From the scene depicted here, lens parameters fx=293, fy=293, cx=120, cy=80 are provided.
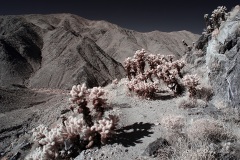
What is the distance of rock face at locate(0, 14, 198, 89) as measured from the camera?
4516 cm

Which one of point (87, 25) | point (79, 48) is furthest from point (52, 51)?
point (87, 25)

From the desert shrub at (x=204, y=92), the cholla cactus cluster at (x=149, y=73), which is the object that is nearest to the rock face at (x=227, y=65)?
the desert shrub at (x=204, y=92)

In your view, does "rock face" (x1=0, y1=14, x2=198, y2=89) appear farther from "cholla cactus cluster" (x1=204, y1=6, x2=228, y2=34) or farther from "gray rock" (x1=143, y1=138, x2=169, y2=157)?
"gray rock" (x1=143, y1=138, x2=169, y2=157)

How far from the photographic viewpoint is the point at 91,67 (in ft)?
158

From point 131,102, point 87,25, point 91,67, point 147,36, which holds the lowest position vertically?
point 131,102

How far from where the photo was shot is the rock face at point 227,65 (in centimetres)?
967

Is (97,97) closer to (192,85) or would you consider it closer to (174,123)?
(174,123)

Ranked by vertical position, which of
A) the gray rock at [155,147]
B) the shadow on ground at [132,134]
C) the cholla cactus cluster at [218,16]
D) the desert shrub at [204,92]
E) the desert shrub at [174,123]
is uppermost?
the cholla cactus cluster at [218,16]

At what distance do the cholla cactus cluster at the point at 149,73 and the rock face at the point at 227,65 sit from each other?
1.62 m

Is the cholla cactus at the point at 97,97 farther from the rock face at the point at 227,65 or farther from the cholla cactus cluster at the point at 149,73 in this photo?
the rock face at the point at 227,65

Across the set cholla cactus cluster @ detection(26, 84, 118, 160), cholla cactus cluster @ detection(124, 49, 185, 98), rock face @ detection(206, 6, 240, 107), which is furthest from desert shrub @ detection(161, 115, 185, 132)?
cholla cactus cluster @ detection(124, 49, 185, 98)

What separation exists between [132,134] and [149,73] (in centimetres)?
607

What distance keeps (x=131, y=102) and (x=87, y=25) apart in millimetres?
90841

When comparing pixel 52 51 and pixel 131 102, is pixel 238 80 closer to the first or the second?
pixel 131 102
